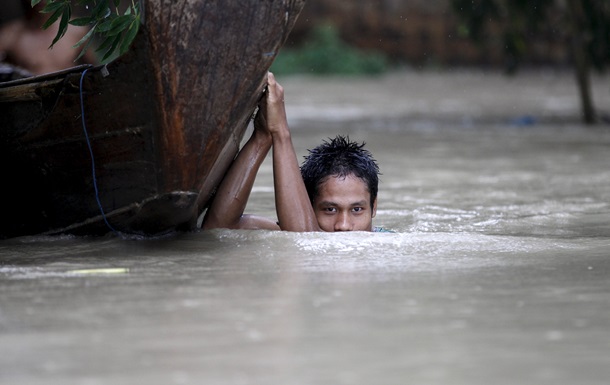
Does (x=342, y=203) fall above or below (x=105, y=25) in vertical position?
below

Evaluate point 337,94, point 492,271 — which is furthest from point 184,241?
point 337,94

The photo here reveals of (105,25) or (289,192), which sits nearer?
(105,25)

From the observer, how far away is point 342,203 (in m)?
5.17

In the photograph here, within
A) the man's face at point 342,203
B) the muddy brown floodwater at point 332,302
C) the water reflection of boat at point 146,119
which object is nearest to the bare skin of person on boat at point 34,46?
the muddy brown floodwater at point 332,302

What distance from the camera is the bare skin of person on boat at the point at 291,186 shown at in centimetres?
502

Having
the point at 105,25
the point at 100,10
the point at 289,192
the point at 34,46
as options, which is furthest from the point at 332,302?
the point at 34,46

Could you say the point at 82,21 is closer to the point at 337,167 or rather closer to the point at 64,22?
the point at 64,22

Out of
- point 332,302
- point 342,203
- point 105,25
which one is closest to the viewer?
point 332,302

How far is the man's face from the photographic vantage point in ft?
16.9

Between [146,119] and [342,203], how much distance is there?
1.04 meters

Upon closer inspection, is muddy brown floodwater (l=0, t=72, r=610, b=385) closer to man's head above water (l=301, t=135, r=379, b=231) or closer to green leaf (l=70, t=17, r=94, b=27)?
man's head above water (l=301, t=135, r=379, b=231)

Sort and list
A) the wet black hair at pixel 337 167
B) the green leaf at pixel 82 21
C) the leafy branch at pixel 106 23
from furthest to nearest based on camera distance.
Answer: the wet black hair at pixel 337 167, the green leaf at pixel 82 21, the leafy branch at pixel 106 23

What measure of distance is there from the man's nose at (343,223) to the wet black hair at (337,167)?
17cm

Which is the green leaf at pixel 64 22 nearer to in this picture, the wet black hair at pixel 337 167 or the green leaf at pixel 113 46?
the green leaf at pixel 113 46
